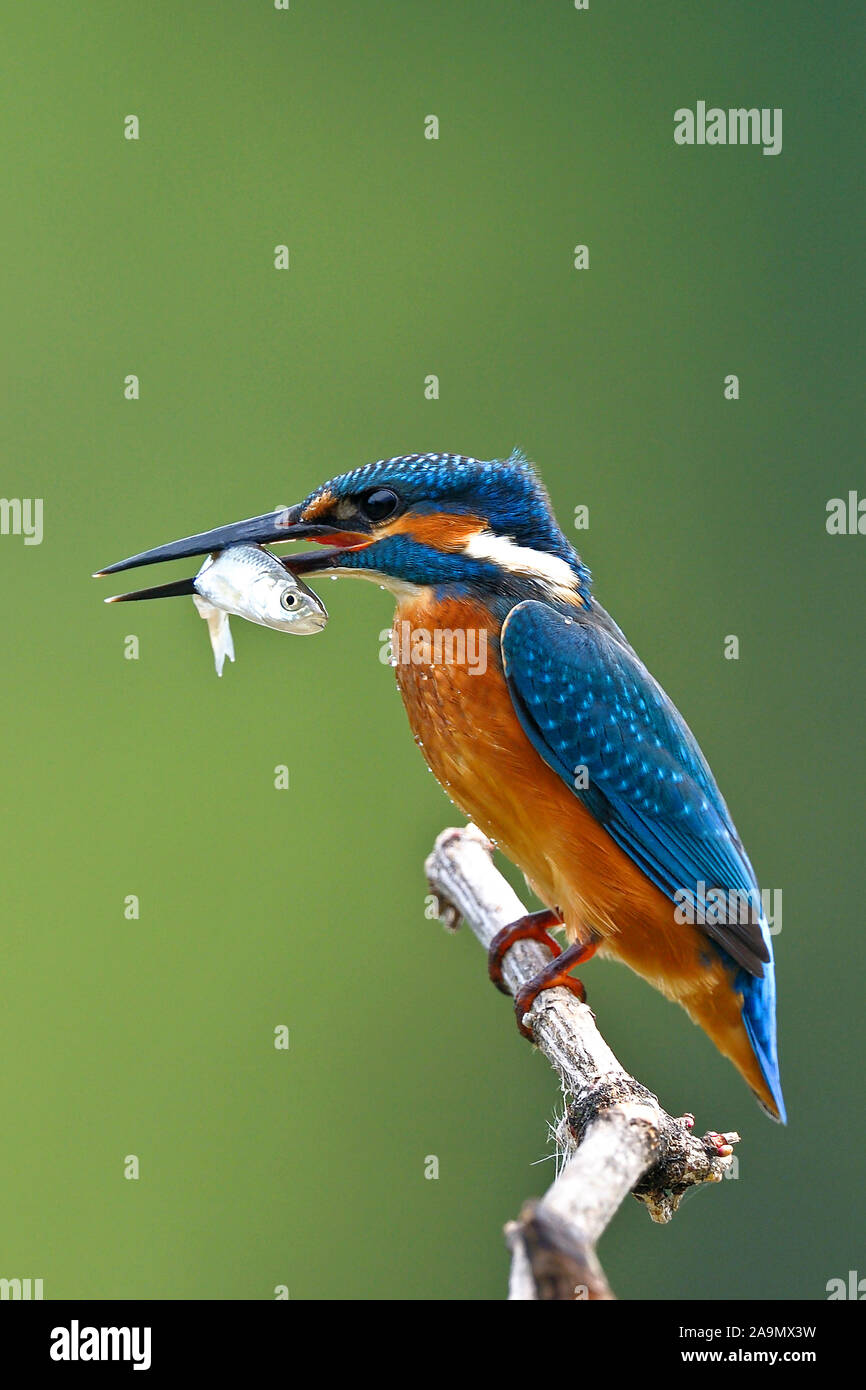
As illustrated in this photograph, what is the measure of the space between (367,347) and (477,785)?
2.16 m

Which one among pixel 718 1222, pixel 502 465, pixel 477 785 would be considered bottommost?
pixel 718 1222

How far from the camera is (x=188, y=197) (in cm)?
396

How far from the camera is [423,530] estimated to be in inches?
82.2

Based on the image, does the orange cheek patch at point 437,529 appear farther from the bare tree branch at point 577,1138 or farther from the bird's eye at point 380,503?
the bare tree branch at point 577,1138

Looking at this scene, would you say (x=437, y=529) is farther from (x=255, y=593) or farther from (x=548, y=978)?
(x=548, y=978)

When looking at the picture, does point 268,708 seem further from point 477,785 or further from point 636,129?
point 636,129

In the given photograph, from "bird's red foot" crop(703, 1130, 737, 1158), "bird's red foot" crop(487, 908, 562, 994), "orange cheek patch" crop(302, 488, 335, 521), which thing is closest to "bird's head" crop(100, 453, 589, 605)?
"orange cheek patch" crop(302, 488, 335, 521)

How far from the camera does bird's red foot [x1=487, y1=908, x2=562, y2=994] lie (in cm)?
230

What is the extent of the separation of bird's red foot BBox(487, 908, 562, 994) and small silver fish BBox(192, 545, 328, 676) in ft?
2.16

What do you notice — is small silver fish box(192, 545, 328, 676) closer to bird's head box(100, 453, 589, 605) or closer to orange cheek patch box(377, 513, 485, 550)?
bird's head box(100, 453, 589, 605)

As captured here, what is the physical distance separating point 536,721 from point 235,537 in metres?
0.52

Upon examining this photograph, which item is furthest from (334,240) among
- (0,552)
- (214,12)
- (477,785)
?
(477,785)

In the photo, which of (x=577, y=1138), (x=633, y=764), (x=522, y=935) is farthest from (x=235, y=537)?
(x=577, y=1138)

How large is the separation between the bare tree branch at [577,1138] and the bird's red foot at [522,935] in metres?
0.01
